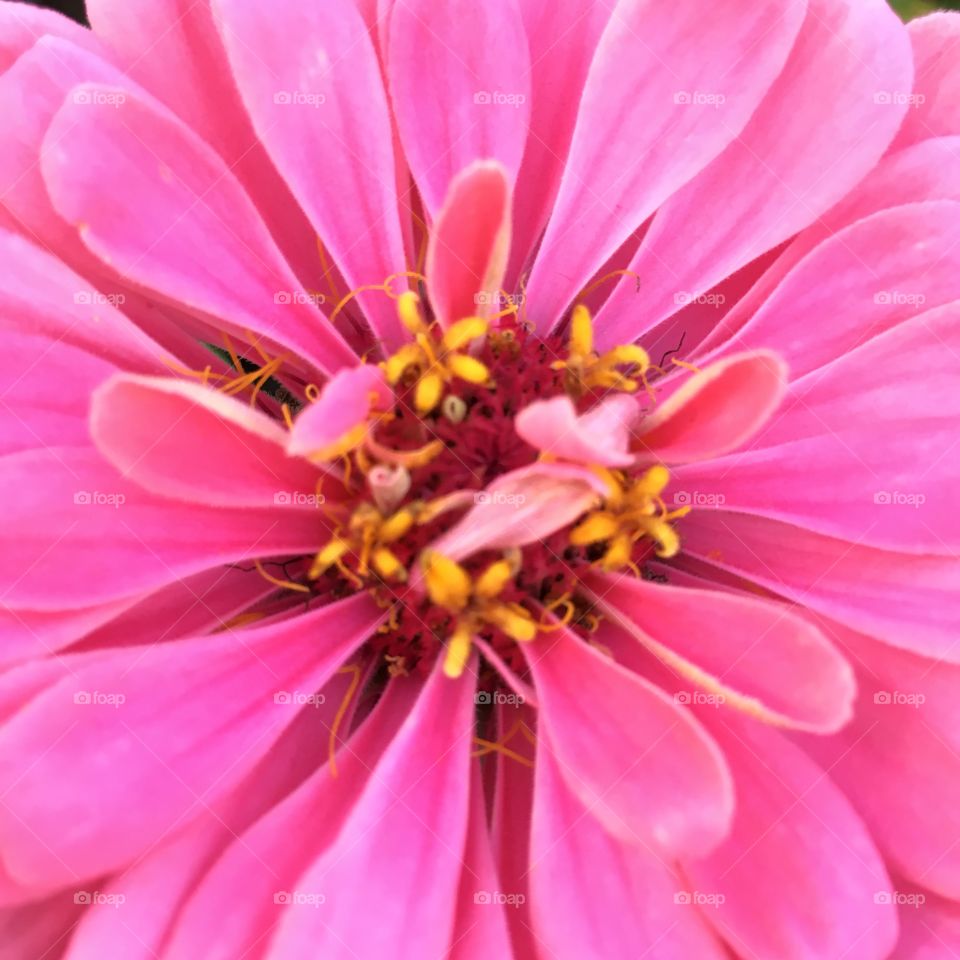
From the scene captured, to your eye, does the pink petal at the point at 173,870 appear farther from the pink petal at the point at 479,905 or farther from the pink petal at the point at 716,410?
the pink petal at the point at 716,410

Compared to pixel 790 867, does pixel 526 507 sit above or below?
above

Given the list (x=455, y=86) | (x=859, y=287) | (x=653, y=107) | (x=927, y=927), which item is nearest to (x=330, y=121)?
(x=455, y=86)

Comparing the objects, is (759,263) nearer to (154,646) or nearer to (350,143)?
(350,143)

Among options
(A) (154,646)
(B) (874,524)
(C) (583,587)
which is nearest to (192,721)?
(A) (154,646)

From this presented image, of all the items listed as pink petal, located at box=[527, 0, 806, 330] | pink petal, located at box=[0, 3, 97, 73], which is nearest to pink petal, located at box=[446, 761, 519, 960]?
pink petal, located at box=[527, 0, 806, 330]

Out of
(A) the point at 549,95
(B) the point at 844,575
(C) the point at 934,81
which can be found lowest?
(B) the point at 844,575

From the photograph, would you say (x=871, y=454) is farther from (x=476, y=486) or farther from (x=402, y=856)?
(x=402, y=856)

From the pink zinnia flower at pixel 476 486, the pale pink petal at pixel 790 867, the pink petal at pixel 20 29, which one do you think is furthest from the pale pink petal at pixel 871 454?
the pink petal at pixel 20 29
